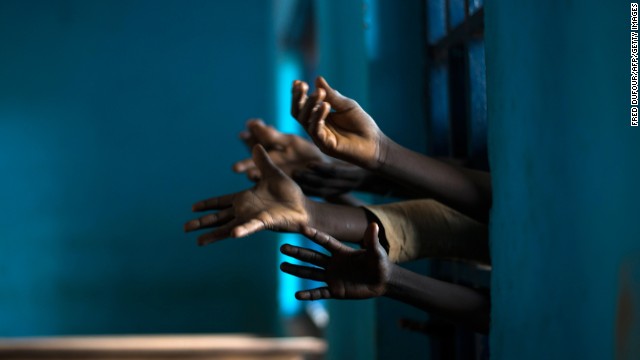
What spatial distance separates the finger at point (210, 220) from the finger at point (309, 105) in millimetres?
224

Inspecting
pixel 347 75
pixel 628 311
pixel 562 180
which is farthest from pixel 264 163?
pixel 347 75

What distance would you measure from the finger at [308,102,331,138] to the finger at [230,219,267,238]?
6.6 inches

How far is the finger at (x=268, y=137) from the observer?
1.65m

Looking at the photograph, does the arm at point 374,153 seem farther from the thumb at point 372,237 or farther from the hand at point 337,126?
the thumb at point 372,237

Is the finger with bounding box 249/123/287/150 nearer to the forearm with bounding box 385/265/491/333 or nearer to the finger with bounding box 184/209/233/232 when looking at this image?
the finger with bounding box 184/209/233/232

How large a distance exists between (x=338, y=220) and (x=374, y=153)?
0.18 m

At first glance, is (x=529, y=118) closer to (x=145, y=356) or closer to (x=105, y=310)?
(x=145, y=356)

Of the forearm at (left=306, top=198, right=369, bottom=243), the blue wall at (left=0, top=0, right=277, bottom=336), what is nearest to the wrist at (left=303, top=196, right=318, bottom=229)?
the forearm at (left=306, top=198, right=369, bottom=243)

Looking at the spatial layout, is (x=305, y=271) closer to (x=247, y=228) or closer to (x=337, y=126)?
(x=247, y=228)

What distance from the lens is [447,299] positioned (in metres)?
1.25

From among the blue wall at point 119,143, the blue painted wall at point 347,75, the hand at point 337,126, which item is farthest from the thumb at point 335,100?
the blue wall at point 119,143

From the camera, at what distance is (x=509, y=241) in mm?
1185

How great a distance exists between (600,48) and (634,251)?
270mm

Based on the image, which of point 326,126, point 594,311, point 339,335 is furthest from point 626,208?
point 339,335
